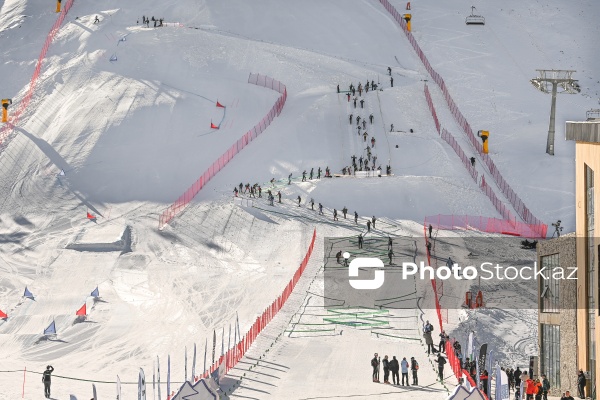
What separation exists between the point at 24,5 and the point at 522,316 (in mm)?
49420

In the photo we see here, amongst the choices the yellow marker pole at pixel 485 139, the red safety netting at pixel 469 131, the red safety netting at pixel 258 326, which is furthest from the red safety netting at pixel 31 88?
the yellow marker pole at pixel 485 139

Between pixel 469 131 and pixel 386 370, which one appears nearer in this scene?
pixel 386 370

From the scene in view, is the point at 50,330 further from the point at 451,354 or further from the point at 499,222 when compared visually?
the point at 499,222

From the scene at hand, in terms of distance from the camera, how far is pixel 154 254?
5778 centimetres

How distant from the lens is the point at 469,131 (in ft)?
236

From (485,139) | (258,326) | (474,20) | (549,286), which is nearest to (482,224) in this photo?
(485,139)

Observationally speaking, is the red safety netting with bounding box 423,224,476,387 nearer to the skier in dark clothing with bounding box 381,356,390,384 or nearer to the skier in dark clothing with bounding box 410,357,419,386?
the skier in dark clothing with bounding box 410,357,419,386

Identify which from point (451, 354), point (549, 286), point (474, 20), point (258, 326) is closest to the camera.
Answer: point (549, 286)

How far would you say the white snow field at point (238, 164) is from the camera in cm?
4562

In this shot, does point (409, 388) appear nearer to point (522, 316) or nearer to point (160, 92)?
point (522, 316)

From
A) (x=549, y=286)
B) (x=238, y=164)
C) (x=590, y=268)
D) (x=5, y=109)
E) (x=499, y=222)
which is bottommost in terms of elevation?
(x=549, y=286)

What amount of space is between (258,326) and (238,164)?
22.8 m

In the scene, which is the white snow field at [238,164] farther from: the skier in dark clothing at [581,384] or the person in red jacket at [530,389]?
the skier in dark clothing at [581,384]

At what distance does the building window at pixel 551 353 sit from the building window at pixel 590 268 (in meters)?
3.20
